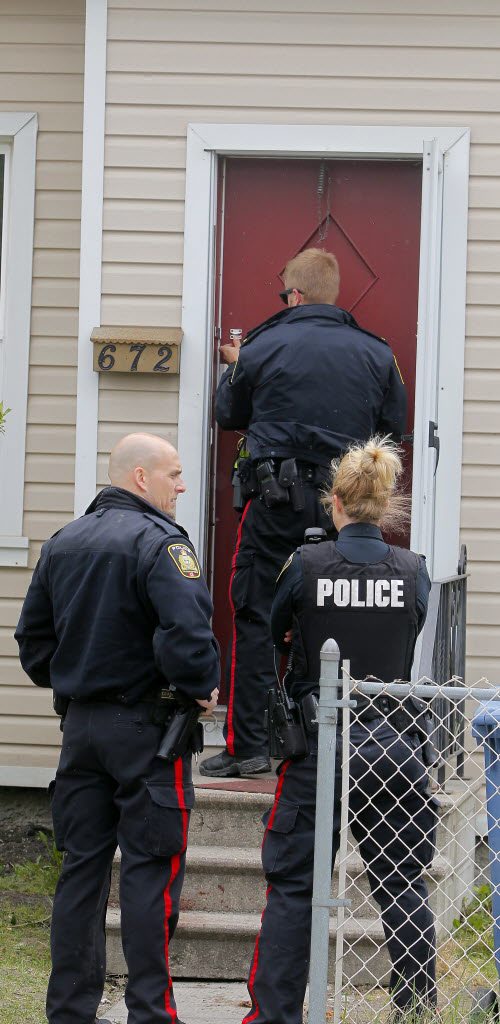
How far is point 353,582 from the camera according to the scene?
3.62m

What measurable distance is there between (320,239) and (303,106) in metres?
0.61

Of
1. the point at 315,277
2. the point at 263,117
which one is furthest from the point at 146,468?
the point at 263,117

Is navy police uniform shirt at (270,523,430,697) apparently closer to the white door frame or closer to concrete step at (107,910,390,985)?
concrete step at (107,910,390,985)

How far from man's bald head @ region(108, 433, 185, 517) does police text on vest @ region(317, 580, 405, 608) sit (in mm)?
610

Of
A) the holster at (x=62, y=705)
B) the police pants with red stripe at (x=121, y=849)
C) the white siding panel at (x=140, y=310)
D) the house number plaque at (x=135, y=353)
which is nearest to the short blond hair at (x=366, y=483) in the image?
the police pants with red stripe at (x=121, y=849)

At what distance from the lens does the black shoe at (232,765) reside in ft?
16.9

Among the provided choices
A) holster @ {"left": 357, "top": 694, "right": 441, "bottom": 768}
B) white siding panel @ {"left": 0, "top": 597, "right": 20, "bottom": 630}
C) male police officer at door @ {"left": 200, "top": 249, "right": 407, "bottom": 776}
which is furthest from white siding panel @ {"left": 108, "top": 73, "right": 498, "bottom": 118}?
holster @ {"left": 357, "top": 694, "right": 441, "bottom": 768}

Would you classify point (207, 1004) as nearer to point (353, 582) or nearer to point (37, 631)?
point (37, 631)

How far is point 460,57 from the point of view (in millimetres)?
5762

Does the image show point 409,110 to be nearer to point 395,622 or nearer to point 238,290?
point 238,290

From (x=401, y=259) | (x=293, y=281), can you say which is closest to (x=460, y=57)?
(x=401, y=259)

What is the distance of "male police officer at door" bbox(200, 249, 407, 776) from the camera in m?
4.97

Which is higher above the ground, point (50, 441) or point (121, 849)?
point (50, 441)

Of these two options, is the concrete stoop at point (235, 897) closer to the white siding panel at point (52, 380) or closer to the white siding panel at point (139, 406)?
the white siding panel at point (139, 406)
